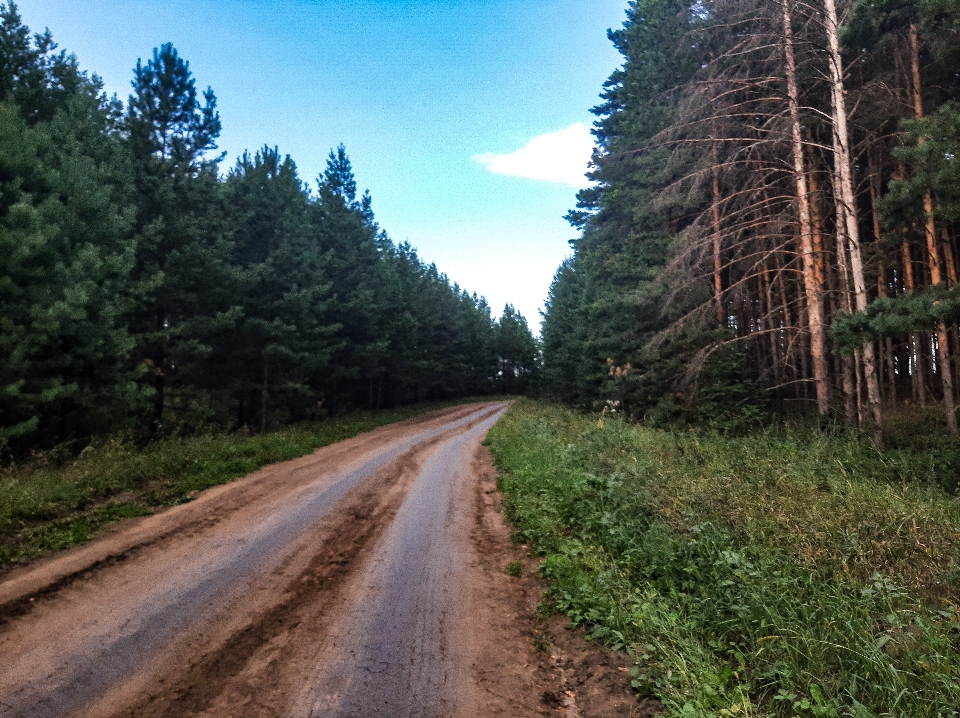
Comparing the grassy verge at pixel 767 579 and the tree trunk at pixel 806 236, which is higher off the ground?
the tree trunk at pixel 806 236

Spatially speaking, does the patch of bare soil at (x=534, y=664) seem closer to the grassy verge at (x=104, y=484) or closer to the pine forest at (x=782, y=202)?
the grassy verge at (x=104, y=484)

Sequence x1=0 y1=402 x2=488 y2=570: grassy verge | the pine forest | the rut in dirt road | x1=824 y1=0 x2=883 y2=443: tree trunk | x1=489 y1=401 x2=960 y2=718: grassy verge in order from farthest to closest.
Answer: x1=824 y1=0 x2=883 y2=443: tree trunk, the pine forest, x1=0 y1=402 x2=488 y2=570: grassy verge, the rut in dirt road, x1=489 y1=401 x2=960 y2=718: grassy verge

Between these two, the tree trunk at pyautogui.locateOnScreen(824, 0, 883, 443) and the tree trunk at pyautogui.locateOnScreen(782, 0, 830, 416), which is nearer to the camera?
the tree trunk at pyautogui.locateOnScreen(824, 0, 883, 443)

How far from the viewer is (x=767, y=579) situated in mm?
4348

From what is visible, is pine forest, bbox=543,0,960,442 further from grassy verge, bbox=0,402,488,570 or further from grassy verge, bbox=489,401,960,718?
grassy verge, bbox=0,402,488,570

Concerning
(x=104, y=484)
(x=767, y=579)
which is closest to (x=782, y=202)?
(x=767, y=579)

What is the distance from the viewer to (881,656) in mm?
3158

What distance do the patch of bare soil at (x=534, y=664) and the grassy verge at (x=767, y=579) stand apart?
6.1 inches

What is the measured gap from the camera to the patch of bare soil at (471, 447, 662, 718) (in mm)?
3436

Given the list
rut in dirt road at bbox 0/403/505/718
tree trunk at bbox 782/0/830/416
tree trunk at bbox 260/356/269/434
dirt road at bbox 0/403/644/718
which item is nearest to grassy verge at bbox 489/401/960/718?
dirt road at bbox 0/403/644/718

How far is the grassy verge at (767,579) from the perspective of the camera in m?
3.15

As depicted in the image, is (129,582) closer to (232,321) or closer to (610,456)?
(610,456)

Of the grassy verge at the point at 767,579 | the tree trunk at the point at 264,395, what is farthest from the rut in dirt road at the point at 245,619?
the tree trunk at the point at 264,395

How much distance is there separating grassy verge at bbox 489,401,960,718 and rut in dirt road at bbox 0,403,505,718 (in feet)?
4.50
